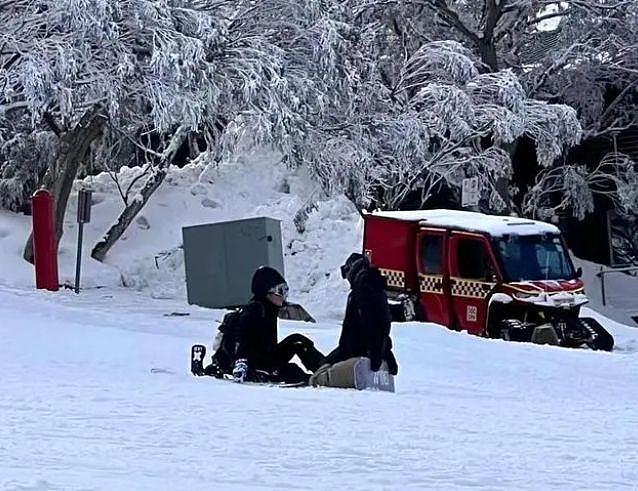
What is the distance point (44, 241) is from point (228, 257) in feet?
10.1

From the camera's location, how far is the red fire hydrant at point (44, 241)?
55.2 ft

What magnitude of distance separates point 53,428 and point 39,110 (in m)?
10.0

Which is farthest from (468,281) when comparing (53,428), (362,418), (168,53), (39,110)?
(53,428)

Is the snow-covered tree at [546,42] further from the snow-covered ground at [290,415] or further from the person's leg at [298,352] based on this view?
the person's leg at [298,352]

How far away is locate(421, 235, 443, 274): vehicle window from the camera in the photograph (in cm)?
1573

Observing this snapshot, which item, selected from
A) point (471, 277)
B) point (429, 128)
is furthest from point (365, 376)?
point (429, 128)

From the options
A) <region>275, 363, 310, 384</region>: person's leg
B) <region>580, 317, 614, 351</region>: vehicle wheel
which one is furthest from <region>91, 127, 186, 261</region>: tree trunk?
<region>275, 363, 310, 384</region>: person's leg

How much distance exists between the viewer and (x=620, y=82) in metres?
24.0

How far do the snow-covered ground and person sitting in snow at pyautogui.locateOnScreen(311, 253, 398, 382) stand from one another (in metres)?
0.41

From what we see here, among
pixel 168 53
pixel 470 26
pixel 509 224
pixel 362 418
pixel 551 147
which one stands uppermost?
pixel 470 26

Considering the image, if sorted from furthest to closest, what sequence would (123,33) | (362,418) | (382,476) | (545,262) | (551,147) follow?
(551,147), (123,33), (545,262), (362,418), (382,476)

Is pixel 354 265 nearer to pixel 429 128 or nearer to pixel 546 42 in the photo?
pixel 429 128

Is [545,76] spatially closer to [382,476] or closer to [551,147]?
[551,147]

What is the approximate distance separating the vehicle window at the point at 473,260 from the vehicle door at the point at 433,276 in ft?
0.83
